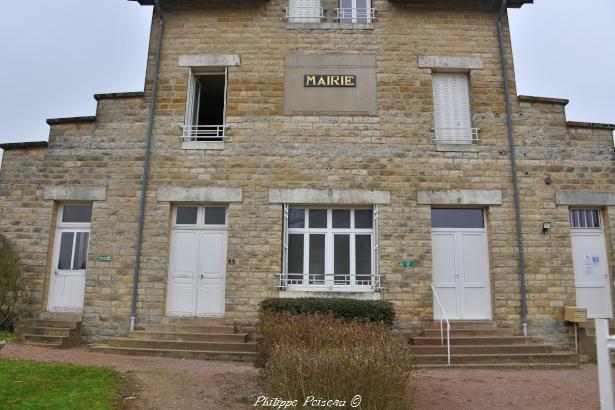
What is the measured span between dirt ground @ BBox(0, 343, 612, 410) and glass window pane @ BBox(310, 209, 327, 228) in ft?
10.7

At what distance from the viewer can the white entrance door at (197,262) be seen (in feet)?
31.3

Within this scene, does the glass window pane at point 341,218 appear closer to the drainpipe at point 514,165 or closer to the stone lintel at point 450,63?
the drainpipe at point 514,165

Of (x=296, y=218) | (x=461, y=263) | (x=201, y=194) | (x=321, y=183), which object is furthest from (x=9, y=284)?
(x=461, y=263)

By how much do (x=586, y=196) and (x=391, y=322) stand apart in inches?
201

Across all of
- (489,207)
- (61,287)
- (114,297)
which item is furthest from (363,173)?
(61,287)

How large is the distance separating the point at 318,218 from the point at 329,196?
55 cm

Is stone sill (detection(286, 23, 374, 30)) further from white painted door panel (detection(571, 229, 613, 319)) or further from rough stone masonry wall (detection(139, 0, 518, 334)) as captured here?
white painted door panel (detection(571, 229, 613, 319))

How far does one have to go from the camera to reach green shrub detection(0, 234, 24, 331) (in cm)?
911

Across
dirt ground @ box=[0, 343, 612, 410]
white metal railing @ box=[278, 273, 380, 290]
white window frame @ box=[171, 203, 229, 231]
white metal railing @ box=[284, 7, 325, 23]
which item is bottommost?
dirt ground @ box=[0, 343, 612, 410]

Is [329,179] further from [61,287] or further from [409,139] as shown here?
[61,287]

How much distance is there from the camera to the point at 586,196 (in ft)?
32.0

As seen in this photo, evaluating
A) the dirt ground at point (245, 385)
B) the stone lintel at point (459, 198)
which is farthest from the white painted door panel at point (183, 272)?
the stone lintel at point (459, 198)

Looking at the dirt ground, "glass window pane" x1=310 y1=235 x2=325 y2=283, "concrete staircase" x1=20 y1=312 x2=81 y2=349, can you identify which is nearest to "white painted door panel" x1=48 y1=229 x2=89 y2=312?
"concrete staircase" x1=20 y1=312 x2=81 y2=349

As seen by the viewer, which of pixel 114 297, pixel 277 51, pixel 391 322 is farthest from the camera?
pixel 277 51
